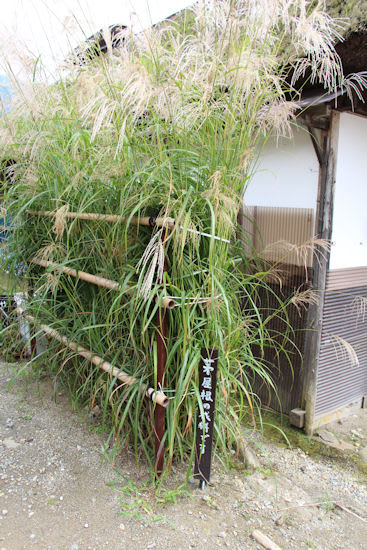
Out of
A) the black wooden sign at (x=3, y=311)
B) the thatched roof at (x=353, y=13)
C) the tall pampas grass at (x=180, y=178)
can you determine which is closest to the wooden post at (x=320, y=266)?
the thatched roof at (x=353, y=13)

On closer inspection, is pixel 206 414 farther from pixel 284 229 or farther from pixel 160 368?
pixel 284 229

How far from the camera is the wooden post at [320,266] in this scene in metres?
3.15

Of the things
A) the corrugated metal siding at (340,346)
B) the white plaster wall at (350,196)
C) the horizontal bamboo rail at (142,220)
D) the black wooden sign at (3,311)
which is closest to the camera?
the horizontal bamboo rail at (142,220)

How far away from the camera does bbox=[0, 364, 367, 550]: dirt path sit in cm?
198

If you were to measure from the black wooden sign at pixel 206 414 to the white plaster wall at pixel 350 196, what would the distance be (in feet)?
5.56

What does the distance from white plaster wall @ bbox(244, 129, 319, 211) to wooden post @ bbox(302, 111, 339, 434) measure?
0.08 m

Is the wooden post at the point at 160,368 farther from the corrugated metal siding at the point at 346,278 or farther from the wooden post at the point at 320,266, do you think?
the corrugated metal siding at the point at 346,278

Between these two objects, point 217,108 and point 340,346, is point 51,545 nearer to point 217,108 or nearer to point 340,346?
point 217,108

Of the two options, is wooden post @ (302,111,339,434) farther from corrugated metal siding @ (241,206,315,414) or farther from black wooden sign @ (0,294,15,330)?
black wooden sign @ (0,294,15,330)

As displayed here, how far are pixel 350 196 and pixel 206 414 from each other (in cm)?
222

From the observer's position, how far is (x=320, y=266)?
3246mm

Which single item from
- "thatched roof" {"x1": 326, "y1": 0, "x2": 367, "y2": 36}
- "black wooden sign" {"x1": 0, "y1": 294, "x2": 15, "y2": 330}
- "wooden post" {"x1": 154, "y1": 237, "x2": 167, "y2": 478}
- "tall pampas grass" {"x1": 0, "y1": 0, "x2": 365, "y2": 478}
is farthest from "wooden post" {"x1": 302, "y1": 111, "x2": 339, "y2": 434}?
"black wooden sign" {"x1": 0, "y1": 294, "x2": 15, "y2": 330}

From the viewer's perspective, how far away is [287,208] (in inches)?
135

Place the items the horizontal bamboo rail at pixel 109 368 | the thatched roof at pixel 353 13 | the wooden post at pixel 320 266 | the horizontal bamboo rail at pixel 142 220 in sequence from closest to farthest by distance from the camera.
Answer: the horizontal bamboo rail at pixel 142 220, the horizontal bamboo rail at pixel 109 368, the thatched roof at pixel 353 13, the wooden post at pixel 320 266
